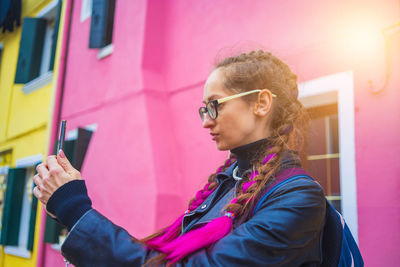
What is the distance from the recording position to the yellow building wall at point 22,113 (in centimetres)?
641

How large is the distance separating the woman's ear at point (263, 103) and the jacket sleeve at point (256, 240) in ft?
1.23

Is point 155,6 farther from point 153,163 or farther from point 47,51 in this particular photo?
point 47,51

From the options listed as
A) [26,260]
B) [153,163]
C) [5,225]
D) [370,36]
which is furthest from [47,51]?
[370,36]

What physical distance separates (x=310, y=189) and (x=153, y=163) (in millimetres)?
2828

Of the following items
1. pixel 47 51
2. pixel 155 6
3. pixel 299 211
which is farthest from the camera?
pixel 47 51

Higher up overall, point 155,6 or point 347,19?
point 155,6

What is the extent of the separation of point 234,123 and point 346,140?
1.37 metres

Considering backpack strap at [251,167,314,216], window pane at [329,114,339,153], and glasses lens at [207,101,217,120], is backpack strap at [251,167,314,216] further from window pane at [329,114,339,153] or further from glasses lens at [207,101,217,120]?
window pane at [329,114,339,153]

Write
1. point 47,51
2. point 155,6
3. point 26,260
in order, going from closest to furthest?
point 155,6, point 26,260, point 47,51

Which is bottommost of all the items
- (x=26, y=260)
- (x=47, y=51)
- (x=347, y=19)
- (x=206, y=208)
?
(x=26, y=260)

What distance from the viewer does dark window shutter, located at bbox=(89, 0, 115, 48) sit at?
5.29 meters

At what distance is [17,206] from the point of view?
6.96 metres

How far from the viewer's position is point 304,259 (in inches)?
45.2

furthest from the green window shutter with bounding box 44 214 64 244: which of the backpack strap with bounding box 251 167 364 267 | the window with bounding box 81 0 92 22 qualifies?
the backpack strap with bounding box 251 167 364 267
